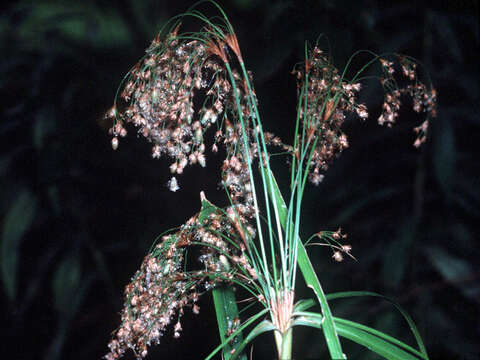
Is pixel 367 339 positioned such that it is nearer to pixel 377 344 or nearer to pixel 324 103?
pixel 377 344

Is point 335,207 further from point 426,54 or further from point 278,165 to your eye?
point 426,54

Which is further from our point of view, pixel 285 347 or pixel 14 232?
pixel 14 232

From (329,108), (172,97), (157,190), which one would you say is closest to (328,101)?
(329,108)

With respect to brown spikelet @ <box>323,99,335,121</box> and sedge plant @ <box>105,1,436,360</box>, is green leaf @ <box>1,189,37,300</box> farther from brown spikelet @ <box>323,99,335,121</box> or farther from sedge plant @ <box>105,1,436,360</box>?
brown spikelet @ <box>323,99,335,121</box>

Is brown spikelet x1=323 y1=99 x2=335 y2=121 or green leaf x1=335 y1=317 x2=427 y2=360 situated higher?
brown spikelet x1=323 y1=99 x2=335 y2=121

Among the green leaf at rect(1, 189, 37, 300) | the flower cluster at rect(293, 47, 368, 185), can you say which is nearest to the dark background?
the green leaf at rect(1, 189, 37, 300)

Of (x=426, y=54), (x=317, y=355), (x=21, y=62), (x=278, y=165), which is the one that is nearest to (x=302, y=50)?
(x=278, y=165)

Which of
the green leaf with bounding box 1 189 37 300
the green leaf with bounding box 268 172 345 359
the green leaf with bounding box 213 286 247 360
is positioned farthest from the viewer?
the green leaf with bounding box 1 189 37 300
